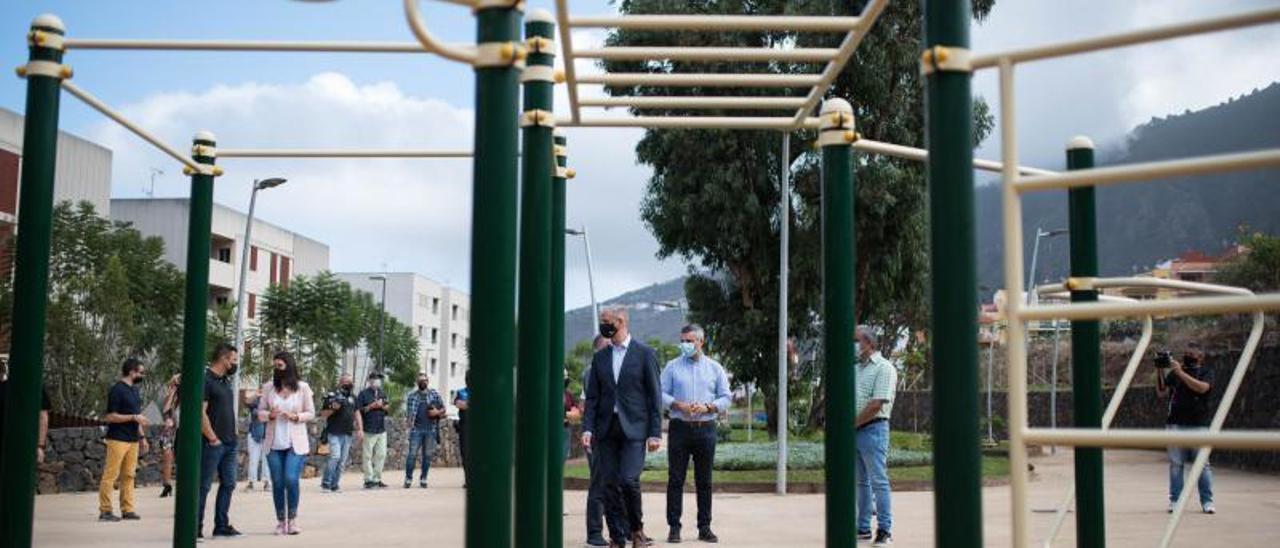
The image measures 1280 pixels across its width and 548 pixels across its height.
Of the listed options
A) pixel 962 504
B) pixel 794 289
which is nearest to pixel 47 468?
pixel 794 289


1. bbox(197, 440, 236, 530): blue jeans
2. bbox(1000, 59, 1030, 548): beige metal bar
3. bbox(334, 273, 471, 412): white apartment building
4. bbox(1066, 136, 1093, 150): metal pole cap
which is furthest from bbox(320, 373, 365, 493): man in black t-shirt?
bbox(334, 273, 471, 412): white apartment building

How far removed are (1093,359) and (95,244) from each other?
34205 millimetres

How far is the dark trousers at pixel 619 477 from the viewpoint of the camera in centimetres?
927

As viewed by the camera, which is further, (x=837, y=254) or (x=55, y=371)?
(x=55, y=371)

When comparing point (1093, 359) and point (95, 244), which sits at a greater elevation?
point (95, 244)

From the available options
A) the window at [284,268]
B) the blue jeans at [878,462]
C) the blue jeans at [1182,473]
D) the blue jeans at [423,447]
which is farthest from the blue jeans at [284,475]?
the window at [284,268]

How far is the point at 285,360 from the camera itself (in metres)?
11.8

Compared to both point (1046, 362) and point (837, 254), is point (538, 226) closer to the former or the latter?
point (837, 254)

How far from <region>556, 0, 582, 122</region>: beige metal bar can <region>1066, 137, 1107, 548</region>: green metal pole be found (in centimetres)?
205

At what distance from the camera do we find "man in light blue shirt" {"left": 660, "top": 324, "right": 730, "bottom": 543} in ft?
33.6

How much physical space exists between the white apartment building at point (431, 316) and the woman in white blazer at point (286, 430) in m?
85.0

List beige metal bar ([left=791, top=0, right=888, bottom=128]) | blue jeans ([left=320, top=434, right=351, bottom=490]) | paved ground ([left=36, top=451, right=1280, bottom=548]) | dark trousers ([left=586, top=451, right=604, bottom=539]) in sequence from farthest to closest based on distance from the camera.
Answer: blue jeans ([left=320, top=434, right=351, bottom=490])
paved ground ([left=36, top=451, right=1280, bottom=548])
dark trousers ([left=586, top=451, right=604, bottom=539])
beige metal bar ([left=791, top=0, right=888, bottom=128])

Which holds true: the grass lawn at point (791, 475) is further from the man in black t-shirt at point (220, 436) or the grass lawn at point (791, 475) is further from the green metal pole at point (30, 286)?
the green metal pole at point (30, 286)

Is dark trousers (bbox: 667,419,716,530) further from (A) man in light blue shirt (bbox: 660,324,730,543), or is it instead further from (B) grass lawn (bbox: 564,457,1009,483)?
(B) grass lawn (bbox: 564,457,1009,483)
